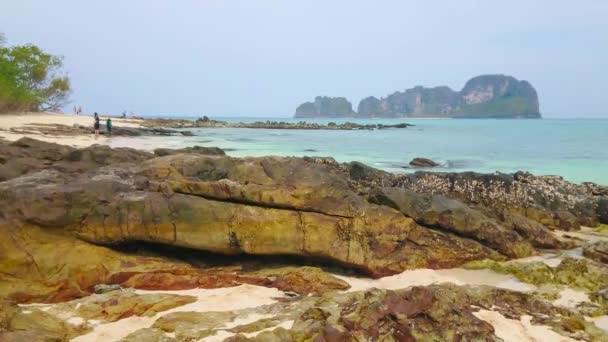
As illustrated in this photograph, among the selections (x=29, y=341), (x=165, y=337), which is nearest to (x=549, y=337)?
(x=165, y=337)

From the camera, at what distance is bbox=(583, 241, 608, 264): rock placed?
9.56m

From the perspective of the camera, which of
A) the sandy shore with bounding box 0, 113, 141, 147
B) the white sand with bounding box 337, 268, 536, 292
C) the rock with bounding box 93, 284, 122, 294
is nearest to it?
the rock with bounding box 93, 284, 122, 294

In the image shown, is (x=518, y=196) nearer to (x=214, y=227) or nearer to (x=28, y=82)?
(x=214, y=227)

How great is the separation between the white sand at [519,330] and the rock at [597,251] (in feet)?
13.8

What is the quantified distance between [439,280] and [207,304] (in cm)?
404

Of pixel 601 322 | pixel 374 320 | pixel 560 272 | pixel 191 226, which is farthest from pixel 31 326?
pixel 560 272

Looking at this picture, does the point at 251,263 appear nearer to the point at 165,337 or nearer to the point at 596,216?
the point at 165,337

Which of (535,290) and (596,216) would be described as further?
(596,216)

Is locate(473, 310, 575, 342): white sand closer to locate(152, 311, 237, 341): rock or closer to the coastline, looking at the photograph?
the coastline

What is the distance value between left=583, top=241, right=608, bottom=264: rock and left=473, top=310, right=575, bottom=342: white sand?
420 cm

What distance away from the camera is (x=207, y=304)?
6.91m

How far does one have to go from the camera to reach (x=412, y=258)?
348 inches

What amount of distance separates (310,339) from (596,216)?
1197cm

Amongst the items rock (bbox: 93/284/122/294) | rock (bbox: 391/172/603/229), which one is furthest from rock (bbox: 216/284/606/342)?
rock (bbox: 391/172/603/229)
